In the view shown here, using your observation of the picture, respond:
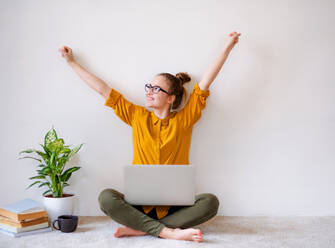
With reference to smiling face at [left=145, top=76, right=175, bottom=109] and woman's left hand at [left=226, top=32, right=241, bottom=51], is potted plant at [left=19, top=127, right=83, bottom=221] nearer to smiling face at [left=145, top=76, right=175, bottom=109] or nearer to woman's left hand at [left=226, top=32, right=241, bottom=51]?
smiling face at [left=145, top=76, right=175, bottom=109]

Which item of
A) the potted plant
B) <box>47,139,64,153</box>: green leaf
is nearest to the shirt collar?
the potted plant

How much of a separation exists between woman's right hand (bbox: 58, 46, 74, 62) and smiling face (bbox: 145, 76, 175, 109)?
551 millimetres

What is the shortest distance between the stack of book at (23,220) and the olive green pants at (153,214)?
0.34m

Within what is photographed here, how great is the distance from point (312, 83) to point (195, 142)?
892mm

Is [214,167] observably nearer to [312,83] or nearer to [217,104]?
[217,104]

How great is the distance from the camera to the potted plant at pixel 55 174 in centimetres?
195

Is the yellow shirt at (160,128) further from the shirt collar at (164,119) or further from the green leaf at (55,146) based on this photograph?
the green leaf at (55,146)

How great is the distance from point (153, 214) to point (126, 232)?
202mm

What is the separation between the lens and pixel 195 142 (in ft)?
7.32

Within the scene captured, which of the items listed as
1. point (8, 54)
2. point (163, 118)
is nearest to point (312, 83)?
point (163, 118)

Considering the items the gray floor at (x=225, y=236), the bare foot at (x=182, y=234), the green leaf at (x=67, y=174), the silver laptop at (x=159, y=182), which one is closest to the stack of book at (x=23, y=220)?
the gray floor at (x=225, y=236)

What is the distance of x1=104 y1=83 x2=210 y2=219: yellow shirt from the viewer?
80.9 inches

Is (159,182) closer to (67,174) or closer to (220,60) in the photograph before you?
(67,174)

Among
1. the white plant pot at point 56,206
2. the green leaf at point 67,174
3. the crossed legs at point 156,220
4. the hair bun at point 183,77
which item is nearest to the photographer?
the crossed legs at point 156,220
